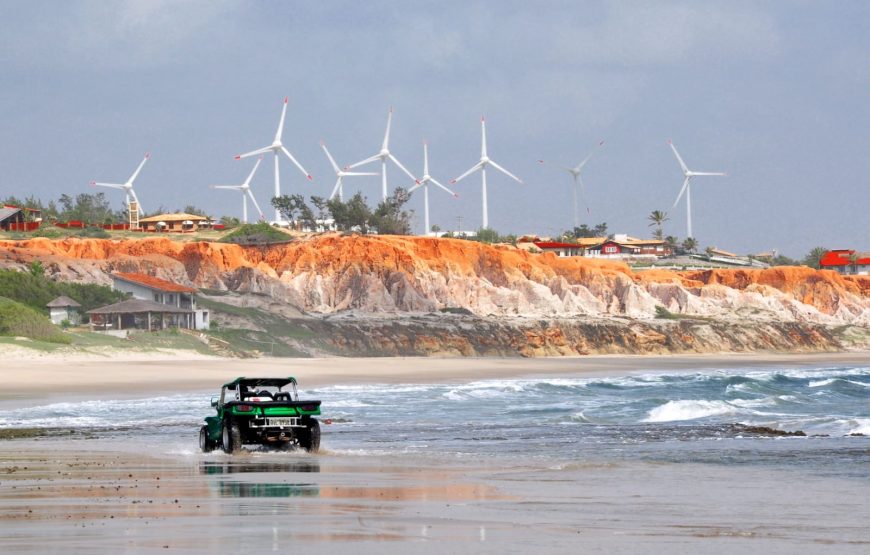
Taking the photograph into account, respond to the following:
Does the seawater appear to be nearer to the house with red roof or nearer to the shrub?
the shrub

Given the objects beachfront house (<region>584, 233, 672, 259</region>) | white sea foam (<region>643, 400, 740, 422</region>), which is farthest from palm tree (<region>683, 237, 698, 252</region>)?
white sea foam (<region>643, 400, 740, 422</region>)

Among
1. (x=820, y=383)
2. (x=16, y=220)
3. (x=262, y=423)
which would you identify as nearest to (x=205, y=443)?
(x=262, y=423)

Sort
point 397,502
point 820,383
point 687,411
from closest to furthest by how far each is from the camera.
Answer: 1. point 397,502
2. point 687,411
3. point 820,383

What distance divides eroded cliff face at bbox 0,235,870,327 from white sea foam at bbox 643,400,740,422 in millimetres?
51571

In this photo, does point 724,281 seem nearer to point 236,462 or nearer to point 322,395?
point 322,395

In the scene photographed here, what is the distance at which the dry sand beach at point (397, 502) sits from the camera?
11492 millimetres

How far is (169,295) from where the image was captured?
251 feet

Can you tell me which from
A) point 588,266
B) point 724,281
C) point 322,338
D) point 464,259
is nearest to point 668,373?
point 322,338

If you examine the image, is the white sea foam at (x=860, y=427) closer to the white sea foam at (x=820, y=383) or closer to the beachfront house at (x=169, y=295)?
the white sea foam at (x=820, y=383)

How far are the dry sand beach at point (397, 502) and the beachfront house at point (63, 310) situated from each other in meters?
46.1

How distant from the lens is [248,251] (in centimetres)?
10069

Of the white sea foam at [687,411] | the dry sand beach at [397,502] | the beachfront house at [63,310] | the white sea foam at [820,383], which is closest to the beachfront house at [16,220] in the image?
the beachfront house at [63,310]

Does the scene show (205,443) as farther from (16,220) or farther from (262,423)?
(16,220)

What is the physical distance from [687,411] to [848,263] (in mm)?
130823
